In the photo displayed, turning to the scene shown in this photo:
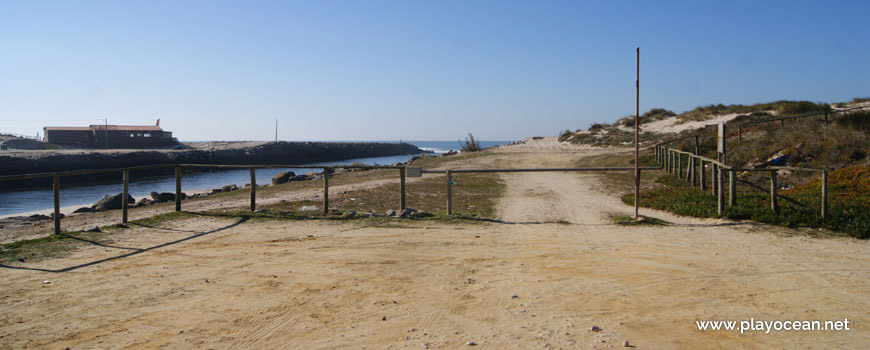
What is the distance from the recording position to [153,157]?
51969 millimetres

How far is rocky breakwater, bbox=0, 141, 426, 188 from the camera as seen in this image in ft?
131

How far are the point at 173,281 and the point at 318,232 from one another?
3.48 m

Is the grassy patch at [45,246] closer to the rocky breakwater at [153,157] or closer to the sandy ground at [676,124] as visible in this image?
the rocky breakwater at [153,157]

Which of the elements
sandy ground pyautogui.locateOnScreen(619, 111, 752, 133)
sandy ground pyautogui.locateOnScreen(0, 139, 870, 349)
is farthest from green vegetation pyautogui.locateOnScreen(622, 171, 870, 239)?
sandy ground pyautogui.locateOnScreen(619, 111, 752, 133)

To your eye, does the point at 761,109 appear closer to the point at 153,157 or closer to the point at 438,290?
the point at 438,290

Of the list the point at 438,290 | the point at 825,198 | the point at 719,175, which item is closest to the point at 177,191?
the point at 438,290

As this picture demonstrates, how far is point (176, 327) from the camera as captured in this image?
4875 millimetres

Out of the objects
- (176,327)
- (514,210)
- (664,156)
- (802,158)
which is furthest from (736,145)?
(176,327)

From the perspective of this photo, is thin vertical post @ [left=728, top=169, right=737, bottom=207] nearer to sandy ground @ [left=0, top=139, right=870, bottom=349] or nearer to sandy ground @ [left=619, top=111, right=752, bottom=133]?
sandy ground @ [left=0, top=139, right=870, bottom=349]

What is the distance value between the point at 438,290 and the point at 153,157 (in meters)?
54.5

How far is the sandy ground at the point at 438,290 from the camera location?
4.64m

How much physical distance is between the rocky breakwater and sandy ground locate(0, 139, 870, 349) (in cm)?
3398

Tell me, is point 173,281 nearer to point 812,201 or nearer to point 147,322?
point 147,322

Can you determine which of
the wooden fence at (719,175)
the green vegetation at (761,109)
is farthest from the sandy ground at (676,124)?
the wooden fence at (719,175)
